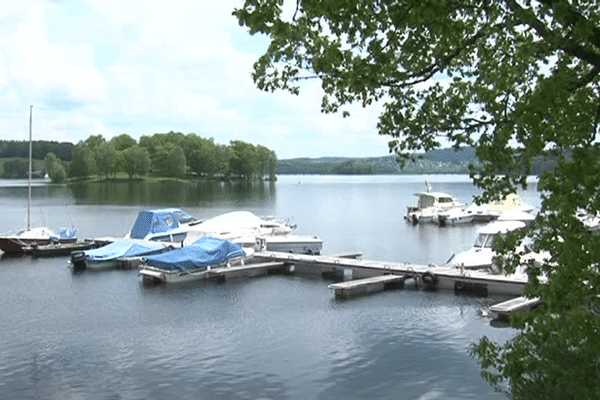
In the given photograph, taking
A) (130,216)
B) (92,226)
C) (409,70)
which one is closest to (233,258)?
(409,70)

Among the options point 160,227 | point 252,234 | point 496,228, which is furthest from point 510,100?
point 160,227

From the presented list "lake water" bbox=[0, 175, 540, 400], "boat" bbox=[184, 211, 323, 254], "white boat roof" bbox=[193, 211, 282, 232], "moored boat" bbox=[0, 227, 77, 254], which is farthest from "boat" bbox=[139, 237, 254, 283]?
"moored boat" bbox=[0, 227, 77, 254]

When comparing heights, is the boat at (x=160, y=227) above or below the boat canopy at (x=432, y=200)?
below

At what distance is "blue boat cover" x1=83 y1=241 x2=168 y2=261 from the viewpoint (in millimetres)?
42125

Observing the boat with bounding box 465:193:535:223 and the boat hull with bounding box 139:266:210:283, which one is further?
the boat with bounding box 465:193:535:223

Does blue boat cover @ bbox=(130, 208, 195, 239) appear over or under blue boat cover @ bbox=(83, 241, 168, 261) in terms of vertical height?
over

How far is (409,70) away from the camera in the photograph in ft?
25.7

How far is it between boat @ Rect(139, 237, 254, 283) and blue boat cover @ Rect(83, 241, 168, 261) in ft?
18.4

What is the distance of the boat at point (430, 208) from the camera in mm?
80438

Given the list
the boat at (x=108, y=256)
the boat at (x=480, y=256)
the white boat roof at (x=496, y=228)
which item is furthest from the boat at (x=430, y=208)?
the boat at (x=108, y=256)

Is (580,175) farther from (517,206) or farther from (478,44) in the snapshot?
(517,206)

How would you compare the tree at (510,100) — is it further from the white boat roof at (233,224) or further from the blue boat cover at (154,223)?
the blue boat cover at (154,223)

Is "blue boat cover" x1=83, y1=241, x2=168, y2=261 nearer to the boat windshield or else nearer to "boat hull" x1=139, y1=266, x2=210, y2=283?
"boat hull" x1=139, y1=266, x2=210, y2=283

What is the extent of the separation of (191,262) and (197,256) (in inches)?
32.4
